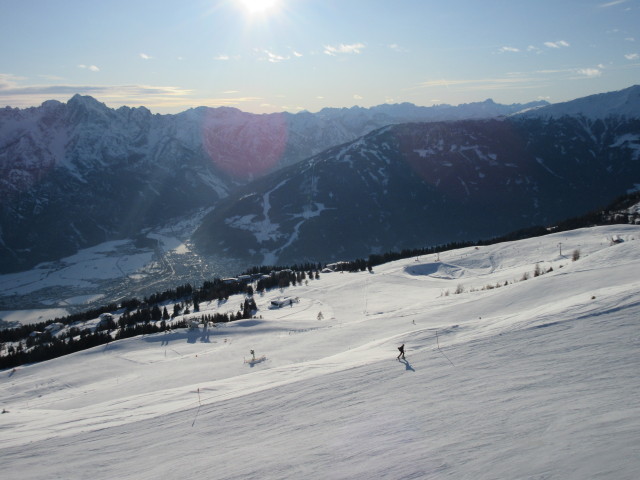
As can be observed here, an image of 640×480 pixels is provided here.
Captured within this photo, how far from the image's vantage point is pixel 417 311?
60.4ft

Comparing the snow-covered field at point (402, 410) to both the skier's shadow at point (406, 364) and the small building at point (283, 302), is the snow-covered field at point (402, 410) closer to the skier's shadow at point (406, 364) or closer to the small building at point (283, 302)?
the skier's shadow at point (406, 364)

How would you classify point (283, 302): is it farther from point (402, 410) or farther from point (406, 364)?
point (402, 410)

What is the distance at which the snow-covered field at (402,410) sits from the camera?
18.9ft

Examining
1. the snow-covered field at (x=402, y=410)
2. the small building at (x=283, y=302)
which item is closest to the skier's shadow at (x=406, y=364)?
the snow-covered field at (x=402, y=410)

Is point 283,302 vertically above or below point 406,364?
below

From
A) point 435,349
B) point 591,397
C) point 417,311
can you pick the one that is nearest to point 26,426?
point 435,349

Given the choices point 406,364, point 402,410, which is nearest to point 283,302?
point 406,364

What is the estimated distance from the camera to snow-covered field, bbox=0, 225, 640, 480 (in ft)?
18.9

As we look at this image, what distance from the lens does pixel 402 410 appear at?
7.36m

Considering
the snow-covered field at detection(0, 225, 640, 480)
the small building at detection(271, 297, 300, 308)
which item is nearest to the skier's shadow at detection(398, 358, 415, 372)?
the snow-covered field at detection(0, 225, 640, 480)

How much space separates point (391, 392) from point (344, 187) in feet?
636

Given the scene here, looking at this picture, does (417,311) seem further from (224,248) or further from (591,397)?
(224,248)

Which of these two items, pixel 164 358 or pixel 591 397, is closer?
pixel 591 397

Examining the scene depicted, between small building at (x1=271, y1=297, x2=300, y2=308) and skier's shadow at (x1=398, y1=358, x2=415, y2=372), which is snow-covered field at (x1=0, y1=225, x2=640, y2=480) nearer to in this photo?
skier's shadow at (x1=398, y1=358, x2=415, y2=372)
